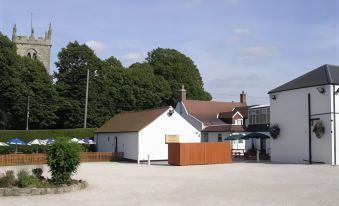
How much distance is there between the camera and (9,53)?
54594 millimetres

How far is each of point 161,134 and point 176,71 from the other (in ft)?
95.4

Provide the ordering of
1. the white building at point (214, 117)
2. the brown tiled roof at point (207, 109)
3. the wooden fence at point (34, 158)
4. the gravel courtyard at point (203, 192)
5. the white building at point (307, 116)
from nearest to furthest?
the gravel courtyard at point (203, 192) < the white building at point (307, 116) < the wooden fence at point (34, 158) < the white building at point (214, 117) < the brown tiled roof at point (207, 109)

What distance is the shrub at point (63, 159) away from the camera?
1838cm

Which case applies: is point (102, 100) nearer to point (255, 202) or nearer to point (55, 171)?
point (55, 171)

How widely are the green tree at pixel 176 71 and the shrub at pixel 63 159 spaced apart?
1877 inches

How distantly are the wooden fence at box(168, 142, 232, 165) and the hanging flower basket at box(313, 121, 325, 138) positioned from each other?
660cm

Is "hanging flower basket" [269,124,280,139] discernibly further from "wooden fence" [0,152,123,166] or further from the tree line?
the tree line

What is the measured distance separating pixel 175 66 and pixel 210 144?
34.5 m

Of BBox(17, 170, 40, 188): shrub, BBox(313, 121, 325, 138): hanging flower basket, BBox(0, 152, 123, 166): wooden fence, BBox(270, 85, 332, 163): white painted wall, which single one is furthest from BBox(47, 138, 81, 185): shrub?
BBox(270, 85, 332, 163): white painted wall

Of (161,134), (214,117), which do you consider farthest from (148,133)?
(214,117)

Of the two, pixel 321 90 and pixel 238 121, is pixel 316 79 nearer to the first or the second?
pixel 321 90

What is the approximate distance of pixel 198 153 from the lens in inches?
1352

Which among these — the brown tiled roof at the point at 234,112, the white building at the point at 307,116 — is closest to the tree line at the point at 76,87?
the brown tiled roof at the point at 234,112

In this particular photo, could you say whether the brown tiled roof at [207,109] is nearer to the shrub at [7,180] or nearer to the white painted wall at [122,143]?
the white painted wall at [122,143]
